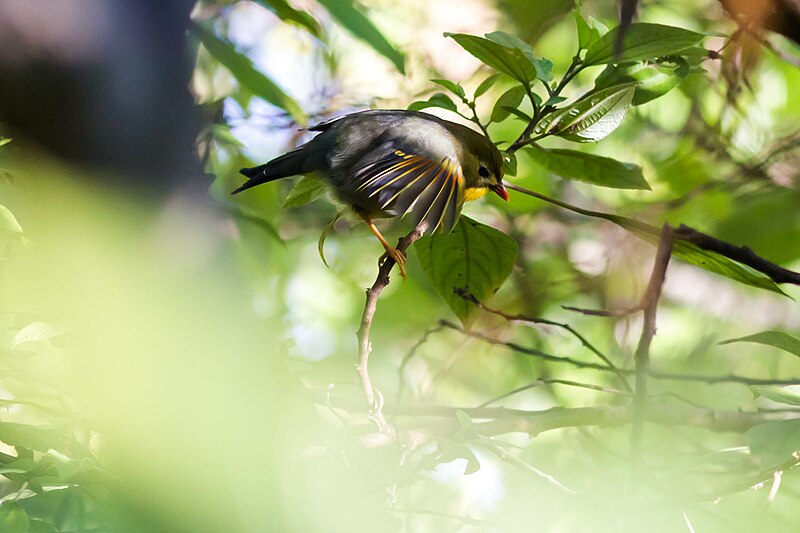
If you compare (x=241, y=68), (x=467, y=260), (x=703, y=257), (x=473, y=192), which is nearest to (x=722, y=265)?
(x=703, y=257)

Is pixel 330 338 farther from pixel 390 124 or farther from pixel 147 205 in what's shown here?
pixel 147 205

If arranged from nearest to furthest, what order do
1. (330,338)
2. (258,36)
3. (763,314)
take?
(330,338)
(258,36)
(763,314)

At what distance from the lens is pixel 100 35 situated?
1.68 feet

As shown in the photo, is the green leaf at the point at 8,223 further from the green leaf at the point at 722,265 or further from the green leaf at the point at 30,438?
the green leaf at the point at 722,265

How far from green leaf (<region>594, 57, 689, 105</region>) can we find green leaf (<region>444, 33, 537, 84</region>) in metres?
0.07

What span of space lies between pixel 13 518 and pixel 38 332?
133 millimetres

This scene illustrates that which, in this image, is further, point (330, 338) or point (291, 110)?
Result: point (330, 338)

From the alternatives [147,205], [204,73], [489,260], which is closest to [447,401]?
[204,73]

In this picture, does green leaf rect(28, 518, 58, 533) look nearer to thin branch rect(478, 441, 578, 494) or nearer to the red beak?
thin branch rect(478, 441, 578, 494)

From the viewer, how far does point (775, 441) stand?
585mm

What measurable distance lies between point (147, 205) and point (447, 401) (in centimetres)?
146

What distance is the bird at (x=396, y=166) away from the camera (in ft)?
2.26

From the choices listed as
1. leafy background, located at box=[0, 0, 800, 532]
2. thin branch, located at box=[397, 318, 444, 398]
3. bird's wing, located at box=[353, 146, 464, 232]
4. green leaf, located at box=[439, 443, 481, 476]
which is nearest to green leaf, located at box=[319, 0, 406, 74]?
leafy background, located at box=[0, 0, 800, 532]

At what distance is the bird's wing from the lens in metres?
0.67
